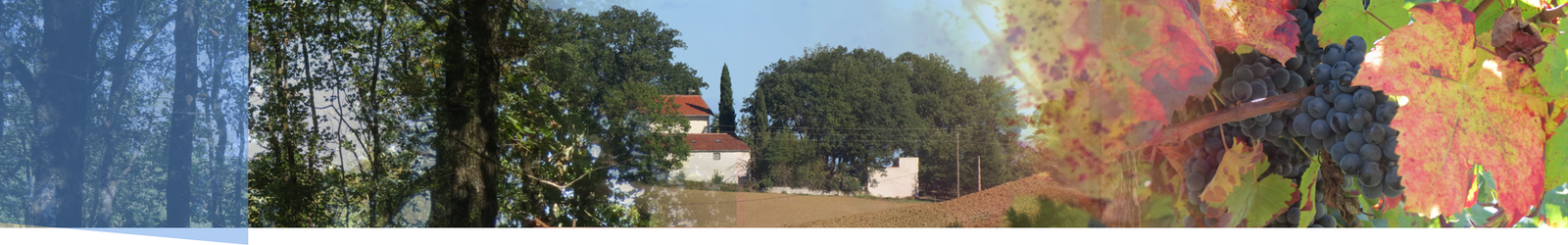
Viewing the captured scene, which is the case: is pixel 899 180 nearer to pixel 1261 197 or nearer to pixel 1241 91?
pixel 1261 197

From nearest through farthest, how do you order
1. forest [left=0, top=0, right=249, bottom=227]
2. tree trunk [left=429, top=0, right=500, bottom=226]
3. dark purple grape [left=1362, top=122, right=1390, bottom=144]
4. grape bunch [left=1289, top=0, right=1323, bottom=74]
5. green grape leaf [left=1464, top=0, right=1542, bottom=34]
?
1. dark purple grape [left=1362, top=122, right=1390, bottom=144]
2. grape bunch [left=1289, top=0, right=1323, bottom=74]
3. green grape leaf [left=1464, top=0, right=1542, bottom=34]
4. tree trunk [left=429, top=0, right=500, bottom=226]
5. forest [left=0, top=0, right=249, bottom=227]

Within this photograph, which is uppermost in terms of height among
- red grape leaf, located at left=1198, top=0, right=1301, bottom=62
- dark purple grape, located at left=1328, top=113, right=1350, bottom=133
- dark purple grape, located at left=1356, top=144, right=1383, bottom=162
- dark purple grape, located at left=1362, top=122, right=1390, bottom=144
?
red grape leaf, located at left=1198, top=0, right=1301, bottom=62

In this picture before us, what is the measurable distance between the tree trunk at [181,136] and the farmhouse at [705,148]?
1455 millimetres

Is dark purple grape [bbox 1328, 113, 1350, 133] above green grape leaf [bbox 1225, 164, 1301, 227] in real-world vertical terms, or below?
above

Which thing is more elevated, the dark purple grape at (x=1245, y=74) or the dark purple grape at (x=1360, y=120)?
the dark purple grape at (x=1245, y=74)

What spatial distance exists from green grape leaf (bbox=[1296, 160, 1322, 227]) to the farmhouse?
130 centimetres

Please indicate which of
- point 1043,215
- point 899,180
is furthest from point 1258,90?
point 899,180

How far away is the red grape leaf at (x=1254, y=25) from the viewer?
0.95 meters

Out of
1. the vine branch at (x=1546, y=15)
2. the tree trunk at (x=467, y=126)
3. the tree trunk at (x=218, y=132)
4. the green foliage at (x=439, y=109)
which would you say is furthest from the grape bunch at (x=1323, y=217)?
the tree trunk at (x=218, y=132)

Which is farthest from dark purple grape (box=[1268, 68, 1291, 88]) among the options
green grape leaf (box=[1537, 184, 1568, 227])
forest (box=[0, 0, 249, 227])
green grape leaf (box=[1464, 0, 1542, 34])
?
forest (box=[0, 0, 249, 227])

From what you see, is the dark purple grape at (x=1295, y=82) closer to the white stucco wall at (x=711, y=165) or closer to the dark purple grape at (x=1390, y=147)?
the dark purple grape at (x=1390, y=147)

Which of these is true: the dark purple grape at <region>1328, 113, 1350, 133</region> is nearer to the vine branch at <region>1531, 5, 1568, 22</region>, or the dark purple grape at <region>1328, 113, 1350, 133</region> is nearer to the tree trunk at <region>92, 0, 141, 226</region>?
the vine branch at <region>1531, 5, 1568, 22</region>

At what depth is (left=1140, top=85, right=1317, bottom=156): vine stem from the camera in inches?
35.9
